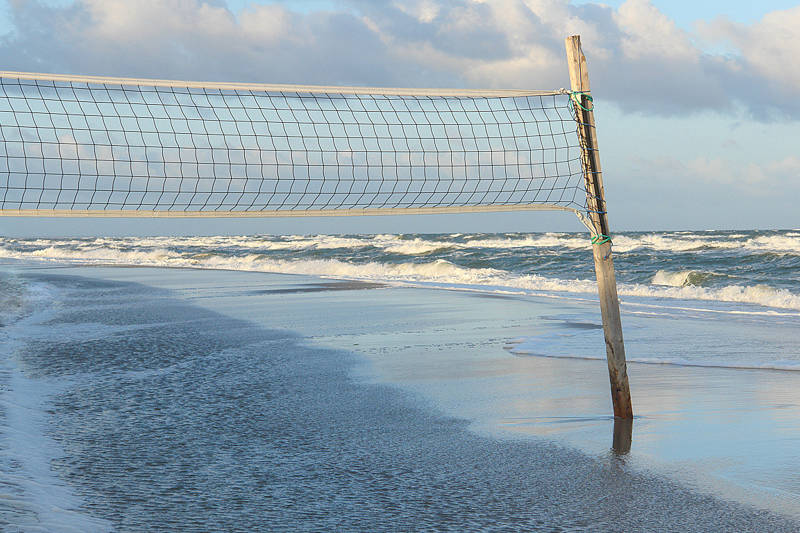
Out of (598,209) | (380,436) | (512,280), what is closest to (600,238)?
(598,209)

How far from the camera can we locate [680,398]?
6.01m

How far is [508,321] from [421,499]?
7.91 m

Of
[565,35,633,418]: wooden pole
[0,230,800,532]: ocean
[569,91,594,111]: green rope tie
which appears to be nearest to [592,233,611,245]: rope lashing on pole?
[565,35,633,418]: wooden pole

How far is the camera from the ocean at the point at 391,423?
359 cm

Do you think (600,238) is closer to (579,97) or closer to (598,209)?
(598,209)

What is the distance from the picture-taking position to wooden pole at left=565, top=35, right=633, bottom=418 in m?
5.40

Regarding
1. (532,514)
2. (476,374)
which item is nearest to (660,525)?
(532,514)

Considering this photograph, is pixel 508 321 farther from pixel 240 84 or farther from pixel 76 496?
pixel 76 496

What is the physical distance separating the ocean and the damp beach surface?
2 cm

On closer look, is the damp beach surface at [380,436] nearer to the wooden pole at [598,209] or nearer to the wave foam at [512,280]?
the wooden pole at [598,209]

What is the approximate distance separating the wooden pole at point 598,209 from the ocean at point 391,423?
0.88 feet

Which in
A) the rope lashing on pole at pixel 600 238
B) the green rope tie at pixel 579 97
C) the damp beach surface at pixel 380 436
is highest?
the green rope tie at pixel 579 97

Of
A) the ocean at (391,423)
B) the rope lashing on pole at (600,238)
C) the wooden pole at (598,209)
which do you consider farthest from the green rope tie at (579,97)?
the ocean at (391,423)

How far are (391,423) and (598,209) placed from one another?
2.10m
